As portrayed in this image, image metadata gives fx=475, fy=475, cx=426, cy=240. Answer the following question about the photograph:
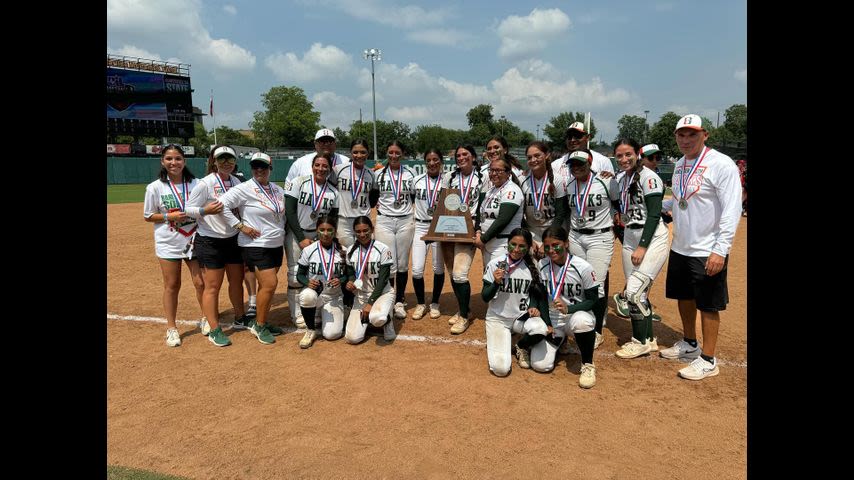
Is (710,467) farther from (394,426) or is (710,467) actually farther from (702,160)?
(702,160)

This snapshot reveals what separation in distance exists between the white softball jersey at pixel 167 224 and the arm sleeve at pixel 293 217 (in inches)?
39.9

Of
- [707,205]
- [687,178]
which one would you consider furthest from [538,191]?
[707,205]

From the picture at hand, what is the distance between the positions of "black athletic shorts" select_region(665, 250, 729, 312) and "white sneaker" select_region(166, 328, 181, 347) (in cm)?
532

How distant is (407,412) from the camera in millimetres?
3865

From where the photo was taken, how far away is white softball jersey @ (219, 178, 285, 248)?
17.6ft

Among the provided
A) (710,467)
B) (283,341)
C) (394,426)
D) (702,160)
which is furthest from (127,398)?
(702,160)

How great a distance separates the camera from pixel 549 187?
547 cm

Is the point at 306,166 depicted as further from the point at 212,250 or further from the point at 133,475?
the point at 133,475

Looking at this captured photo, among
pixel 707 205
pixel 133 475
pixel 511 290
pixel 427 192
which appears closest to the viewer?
pixel 133 475

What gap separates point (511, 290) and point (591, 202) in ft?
4.22

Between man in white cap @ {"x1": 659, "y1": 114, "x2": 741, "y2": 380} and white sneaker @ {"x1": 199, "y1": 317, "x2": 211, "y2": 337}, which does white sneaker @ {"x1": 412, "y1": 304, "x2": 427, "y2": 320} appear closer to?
white sneaker @ {"x1": 199, "y1": 317, "x2": 211, "y2": 337}

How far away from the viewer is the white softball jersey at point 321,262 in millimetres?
5523

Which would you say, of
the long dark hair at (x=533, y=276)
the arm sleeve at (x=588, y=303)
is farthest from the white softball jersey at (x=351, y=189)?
the arm sleeve at (x=588, y=303)

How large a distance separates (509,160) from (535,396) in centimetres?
293
